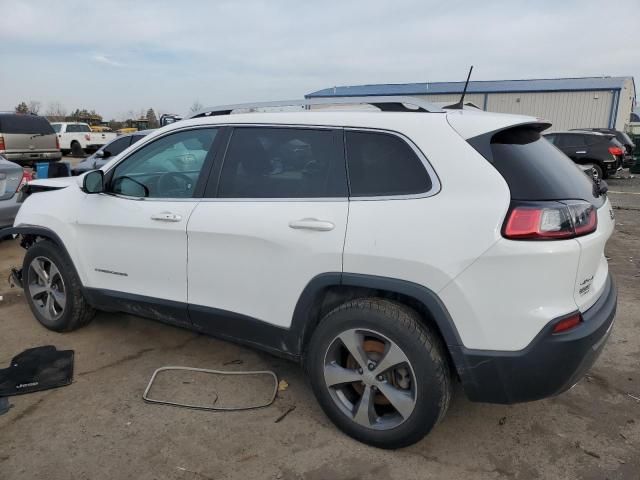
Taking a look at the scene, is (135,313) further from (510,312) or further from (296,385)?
(510,312)

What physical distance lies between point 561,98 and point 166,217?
1313 inches

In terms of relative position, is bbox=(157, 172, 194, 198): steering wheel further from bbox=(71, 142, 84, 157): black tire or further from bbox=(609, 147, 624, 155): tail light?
bbox=(71, 142, 84, 157): black tire

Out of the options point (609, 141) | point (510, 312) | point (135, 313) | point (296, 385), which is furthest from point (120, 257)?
point (609, 141)

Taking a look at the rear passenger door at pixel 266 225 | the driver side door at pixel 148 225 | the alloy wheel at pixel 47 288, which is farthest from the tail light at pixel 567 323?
the alloy wheel at pixel 47 288

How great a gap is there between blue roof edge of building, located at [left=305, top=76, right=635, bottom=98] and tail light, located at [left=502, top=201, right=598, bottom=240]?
2747cm

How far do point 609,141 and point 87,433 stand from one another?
1708 centimetres

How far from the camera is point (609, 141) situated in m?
15.7

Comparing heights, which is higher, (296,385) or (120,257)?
(120,257)

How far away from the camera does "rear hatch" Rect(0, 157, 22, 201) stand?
6.52m

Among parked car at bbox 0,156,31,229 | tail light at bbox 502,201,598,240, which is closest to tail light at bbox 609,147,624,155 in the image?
tail light at bbox 502,201,598,240

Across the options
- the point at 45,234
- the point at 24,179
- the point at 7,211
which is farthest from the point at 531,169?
the point at 24,179

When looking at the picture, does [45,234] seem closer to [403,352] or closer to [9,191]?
[403,352]

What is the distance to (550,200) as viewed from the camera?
225cm

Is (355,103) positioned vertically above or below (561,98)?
below
